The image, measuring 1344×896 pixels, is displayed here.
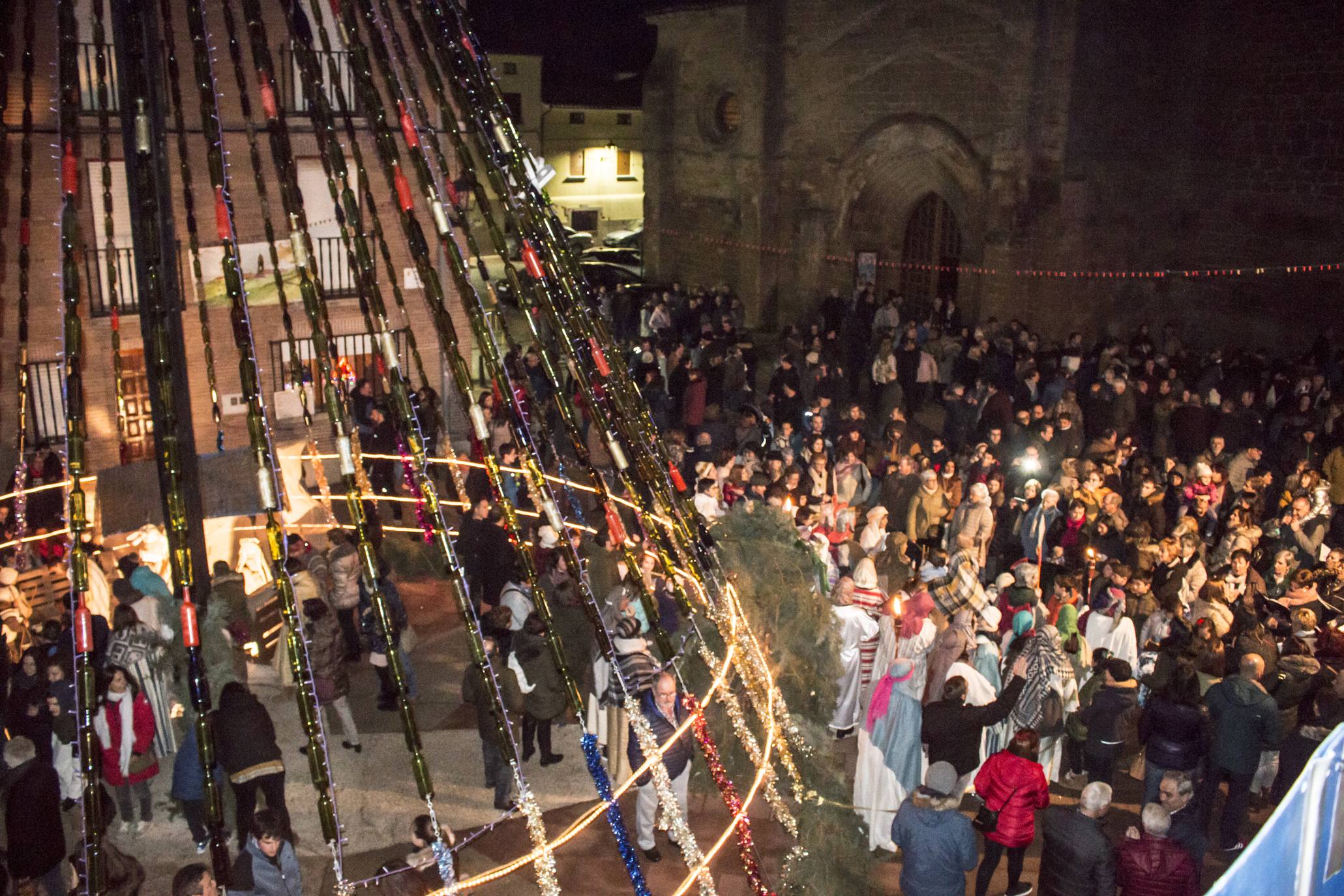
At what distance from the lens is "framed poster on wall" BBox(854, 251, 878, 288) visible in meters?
23.1

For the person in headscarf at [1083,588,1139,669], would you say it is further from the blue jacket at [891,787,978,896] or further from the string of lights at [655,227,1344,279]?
the string of lights at [655,227,1344,279]

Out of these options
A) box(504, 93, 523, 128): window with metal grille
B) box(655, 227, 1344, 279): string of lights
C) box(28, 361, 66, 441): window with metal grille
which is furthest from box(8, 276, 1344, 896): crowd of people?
box(504, 93, 523, 128): window with metal grille

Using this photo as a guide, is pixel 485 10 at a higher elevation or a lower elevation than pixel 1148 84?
higher

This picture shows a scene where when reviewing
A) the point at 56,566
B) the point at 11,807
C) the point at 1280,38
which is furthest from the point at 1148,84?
the point at 11,807

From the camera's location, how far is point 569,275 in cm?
579

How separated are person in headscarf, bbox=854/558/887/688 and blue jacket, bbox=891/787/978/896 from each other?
7.45 ft

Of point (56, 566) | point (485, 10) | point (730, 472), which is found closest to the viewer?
point (56, 566)

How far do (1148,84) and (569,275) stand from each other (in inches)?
686

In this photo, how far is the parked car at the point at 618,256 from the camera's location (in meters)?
30.1

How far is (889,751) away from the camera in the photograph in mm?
7316

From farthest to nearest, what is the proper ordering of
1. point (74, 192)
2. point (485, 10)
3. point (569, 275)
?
point (485, 10) < point (569, 275) < point (74, 192)

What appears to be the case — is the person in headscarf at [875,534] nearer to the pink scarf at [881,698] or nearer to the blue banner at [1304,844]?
the pink scarf at [881,698]

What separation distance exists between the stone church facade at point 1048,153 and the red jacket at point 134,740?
629 inches

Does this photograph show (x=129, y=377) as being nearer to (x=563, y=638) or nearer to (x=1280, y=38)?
(x=563, y=638)
